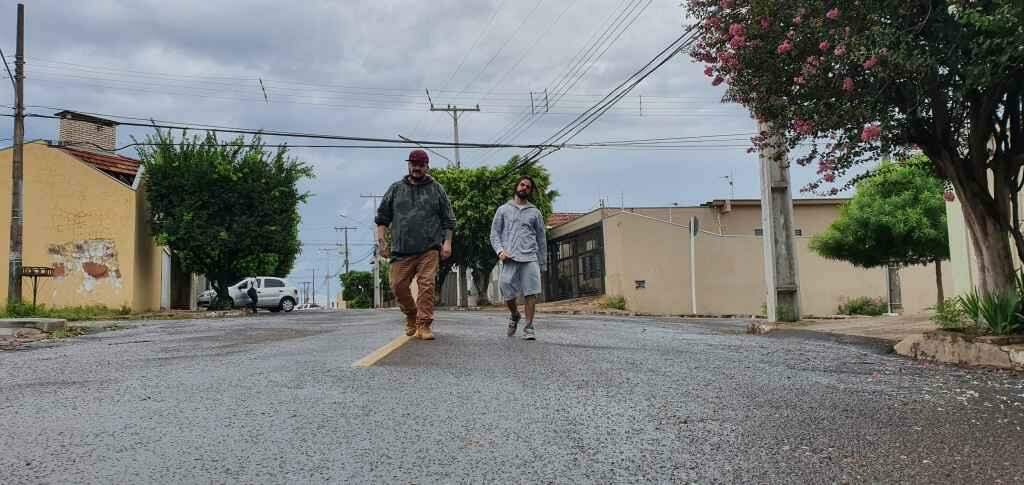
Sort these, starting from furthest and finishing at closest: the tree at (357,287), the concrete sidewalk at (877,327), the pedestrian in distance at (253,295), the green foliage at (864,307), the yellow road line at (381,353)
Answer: the tree at (357,287)
the pedestrian in distance at (253,295)
the green foliage at (864,307)
the concrete sidewalk at (877,327)
the yellow road line at (381,353)

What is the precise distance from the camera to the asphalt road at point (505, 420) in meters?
3.48

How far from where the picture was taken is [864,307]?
93.7 feet

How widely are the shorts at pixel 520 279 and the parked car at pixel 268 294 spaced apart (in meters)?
27.1

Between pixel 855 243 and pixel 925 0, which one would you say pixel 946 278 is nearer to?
pixel 855 243

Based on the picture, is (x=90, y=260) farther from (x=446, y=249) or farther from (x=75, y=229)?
(x=446, y=249)

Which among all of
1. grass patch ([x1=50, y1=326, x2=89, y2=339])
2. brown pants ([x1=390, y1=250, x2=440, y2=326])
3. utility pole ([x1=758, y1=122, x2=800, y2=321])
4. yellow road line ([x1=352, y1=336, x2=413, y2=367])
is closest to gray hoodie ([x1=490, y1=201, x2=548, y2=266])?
brown pants ([x1=390, y1=250, x2=440, y2=326])

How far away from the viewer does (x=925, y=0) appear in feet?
22.9

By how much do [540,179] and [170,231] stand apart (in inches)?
637

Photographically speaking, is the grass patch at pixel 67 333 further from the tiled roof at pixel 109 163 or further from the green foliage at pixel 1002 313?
the tiled roof at pixel 109 163

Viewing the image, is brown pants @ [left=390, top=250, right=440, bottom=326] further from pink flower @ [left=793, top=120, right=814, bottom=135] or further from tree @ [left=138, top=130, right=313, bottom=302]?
tree @ [left=138, top=130, right=313, bottom=302]

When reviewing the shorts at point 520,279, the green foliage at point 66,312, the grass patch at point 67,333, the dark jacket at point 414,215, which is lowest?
the grass patch at point 67,333

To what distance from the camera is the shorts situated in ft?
30.6

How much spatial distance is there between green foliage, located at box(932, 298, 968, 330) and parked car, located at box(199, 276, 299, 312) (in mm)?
29337

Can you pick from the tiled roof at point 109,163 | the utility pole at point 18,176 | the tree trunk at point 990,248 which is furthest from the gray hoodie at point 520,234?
the tiled roof at point 109,163
